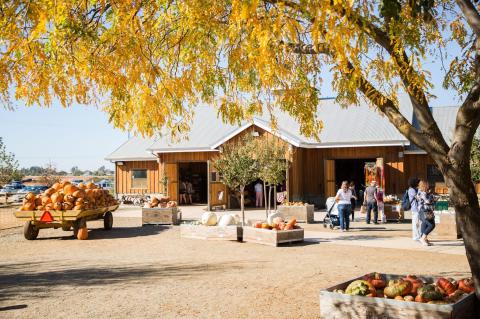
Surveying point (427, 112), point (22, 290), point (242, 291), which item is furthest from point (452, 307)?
A: point (22, 290)

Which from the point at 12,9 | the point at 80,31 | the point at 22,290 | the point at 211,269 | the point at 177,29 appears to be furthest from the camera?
the point at 211,269

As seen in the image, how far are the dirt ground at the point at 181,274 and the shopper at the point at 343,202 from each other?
260 cm

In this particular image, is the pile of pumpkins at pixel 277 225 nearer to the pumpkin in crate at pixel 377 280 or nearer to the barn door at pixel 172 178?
the pumpkin in crate at pixel 377 280

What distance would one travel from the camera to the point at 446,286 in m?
6.47

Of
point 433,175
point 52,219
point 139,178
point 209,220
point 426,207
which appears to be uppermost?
point 139,178

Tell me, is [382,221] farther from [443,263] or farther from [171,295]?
[171,295]

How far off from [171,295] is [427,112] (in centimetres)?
476

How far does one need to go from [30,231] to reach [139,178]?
17.3 meters

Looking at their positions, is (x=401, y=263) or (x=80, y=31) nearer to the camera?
(x=80, y=31)

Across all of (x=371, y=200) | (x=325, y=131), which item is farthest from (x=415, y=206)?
(x=325, y=131)

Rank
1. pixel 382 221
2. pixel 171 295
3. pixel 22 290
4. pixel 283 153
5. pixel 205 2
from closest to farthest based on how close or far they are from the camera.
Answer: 1. pixel 205 2
2. pixel 171 295
3. pixel 22 290
4. pixel 382 221
5. pixel 283 153

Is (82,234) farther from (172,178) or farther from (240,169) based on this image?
(172,178)

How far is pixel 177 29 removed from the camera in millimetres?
7719

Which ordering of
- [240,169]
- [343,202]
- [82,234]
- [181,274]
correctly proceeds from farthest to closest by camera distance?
[240,169] < [343,202] < [82,234] < [181,274]
